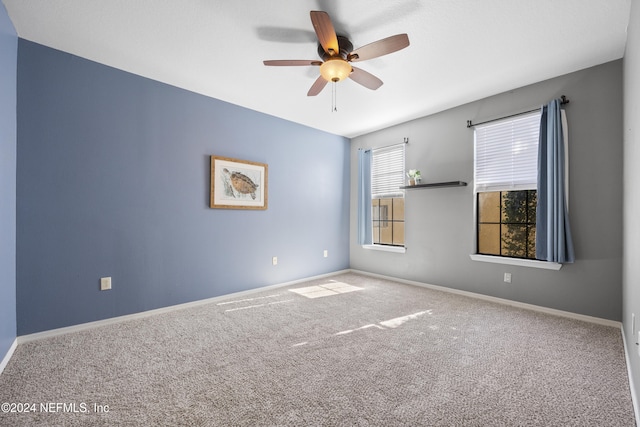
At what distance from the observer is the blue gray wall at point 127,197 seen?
2504 mm

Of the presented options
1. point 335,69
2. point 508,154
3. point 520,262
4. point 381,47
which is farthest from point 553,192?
point 335,69

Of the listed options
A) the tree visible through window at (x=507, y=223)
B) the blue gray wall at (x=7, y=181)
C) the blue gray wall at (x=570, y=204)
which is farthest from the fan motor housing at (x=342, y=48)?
the tree visible through window at (x=507, y=223)

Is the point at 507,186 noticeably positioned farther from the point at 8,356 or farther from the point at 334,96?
the point at 8,356

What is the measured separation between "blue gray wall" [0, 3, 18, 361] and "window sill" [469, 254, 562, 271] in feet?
15.4

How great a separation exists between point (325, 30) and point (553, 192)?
2.85m

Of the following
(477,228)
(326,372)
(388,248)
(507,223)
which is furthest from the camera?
(388,248)

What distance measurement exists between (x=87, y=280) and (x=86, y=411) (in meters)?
1.57

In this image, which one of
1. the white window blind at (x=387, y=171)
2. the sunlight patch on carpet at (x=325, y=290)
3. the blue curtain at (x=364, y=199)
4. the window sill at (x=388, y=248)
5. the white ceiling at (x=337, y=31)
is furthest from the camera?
the blue curtain at (x=364, y=199)

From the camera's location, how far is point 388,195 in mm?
4840

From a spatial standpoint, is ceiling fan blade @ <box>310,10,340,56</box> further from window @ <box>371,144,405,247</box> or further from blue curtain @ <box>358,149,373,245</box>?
blue curtain @ <box>358,149,373,245</box>

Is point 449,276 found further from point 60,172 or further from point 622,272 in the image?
point 60,172

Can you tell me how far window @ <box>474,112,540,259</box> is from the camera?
3318 mm

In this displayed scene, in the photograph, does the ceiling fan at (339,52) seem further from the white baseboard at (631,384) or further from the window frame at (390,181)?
the white baseboard at (631,384)

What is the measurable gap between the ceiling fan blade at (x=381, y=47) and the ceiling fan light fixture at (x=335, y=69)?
0.07 m
